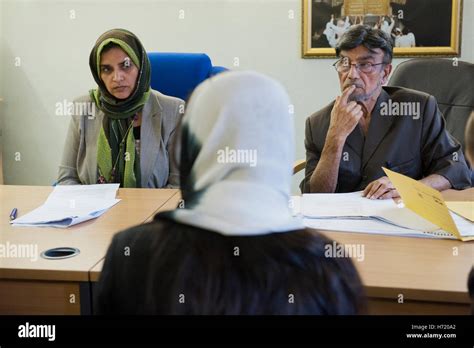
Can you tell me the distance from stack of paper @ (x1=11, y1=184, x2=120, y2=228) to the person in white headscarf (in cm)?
69

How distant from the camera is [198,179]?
1.89ft

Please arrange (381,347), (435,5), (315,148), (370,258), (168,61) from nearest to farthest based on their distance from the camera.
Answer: (381,347), (370,258), (315,148), (168,61), (435,5)

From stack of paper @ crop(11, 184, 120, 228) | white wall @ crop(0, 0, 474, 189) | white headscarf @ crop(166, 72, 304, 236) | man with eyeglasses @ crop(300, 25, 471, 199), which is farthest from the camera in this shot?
white wall @ crop(0, 0, 474, 189)

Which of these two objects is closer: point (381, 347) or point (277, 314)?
point (277, 314)

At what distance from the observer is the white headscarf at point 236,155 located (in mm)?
563

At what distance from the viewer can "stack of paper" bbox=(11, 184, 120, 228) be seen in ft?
4.03

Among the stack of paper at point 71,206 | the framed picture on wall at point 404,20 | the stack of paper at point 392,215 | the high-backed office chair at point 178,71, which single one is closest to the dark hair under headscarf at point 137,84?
the high-backed office chair at point 178,71

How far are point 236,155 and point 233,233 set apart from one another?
8 cm

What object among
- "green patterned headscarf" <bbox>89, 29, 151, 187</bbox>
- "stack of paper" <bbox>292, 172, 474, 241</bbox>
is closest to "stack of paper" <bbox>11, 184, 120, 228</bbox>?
"green patterned headscarf" <bbox>89, 29, 151, 187</bbox>

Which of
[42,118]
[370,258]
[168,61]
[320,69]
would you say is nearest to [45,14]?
[42,118]

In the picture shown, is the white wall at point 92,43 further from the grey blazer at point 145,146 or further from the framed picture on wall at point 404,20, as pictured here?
the grey blazer at point 145,146

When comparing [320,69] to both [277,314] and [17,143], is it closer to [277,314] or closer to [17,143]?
[17,143]

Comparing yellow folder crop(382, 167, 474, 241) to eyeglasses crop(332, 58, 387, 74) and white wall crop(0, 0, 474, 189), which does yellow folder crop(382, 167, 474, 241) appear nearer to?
eyeglasses crop(332, 58, 387, 74)

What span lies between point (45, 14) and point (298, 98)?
52.8 inches
